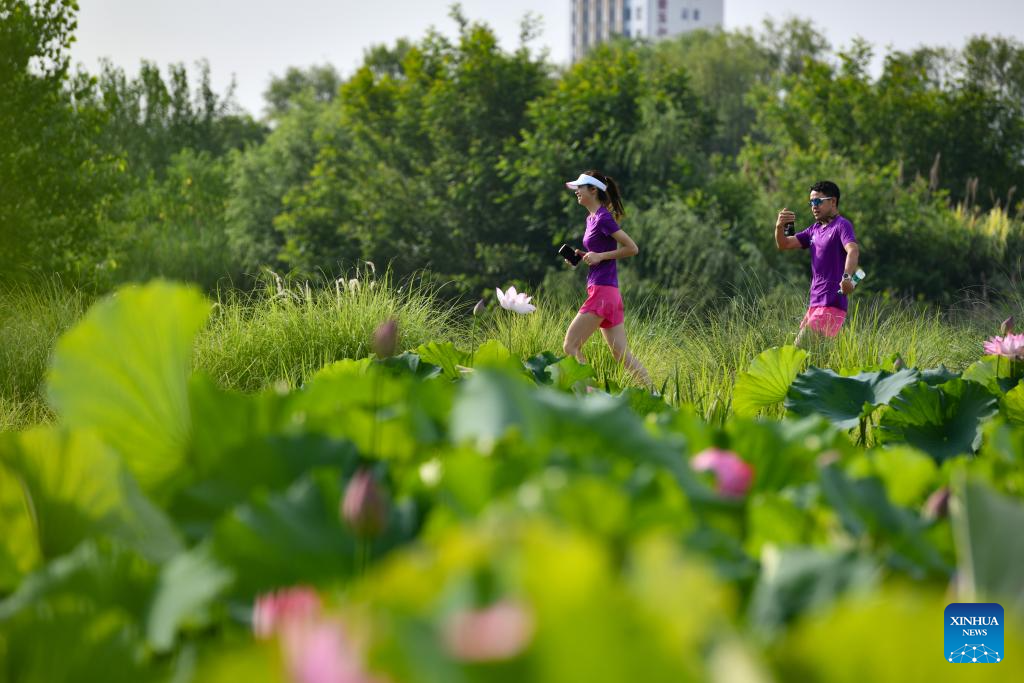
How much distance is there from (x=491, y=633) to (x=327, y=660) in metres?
0.08

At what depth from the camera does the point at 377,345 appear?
1.31 m

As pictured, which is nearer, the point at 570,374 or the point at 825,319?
the point at 570,374

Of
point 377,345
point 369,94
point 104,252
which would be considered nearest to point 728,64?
point 369,94

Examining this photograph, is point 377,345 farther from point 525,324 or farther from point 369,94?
point 369,94

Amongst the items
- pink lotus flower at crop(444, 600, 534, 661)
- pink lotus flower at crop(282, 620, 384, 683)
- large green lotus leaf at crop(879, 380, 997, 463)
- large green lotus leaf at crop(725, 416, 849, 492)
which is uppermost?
pink lotus flower at crop(444, 600, 534, 661)

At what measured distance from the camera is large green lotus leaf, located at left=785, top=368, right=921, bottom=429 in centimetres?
208

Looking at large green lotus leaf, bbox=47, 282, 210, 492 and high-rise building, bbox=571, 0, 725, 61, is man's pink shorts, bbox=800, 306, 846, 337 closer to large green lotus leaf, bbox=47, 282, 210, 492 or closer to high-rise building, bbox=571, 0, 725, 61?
large green lotus leaf, bbox=47, 282, 210, 492

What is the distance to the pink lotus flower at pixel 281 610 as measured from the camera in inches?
23.5

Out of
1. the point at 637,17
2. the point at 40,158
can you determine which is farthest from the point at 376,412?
the point at 637,17

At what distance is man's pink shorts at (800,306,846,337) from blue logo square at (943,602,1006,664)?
5604 millimetres

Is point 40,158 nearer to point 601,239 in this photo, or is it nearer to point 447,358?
point 601,239

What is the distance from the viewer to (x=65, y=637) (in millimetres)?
623

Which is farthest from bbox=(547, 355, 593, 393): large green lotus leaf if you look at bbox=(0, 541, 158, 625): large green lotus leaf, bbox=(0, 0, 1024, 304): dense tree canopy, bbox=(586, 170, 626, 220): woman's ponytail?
bbox=(0, 0, 1024, 304): dense tree canopy

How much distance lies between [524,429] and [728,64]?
36.7 meters
